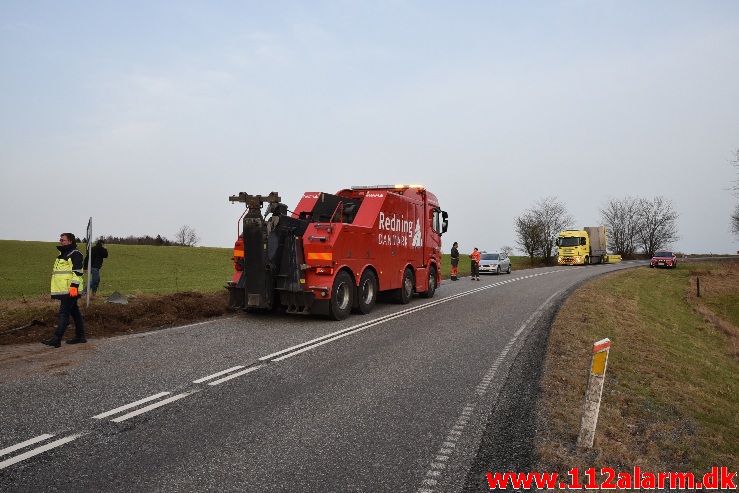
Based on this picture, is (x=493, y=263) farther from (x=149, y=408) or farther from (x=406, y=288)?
(x=149, y=408)

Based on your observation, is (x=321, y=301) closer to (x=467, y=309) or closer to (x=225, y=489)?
(x=467, y=309)

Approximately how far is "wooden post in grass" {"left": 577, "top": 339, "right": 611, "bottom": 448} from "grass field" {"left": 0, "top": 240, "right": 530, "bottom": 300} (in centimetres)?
2048

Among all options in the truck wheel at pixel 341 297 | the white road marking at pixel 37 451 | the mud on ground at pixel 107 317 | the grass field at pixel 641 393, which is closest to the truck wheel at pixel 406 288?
the truck wheel at pixel 341 297

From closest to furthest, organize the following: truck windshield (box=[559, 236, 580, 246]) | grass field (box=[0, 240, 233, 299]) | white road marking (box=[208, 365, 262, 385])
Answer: white road marking (box=[208, 365, 262, 385]), grass field (box=[0, 240, 233, 299]), truck windshield (box=[559, 236, 580, 246])

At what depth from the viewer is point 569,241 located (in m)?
42.8

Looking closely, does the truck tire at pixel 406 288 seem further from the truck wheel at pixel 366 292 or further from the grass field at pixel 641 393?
the grass field at pixel 641 393

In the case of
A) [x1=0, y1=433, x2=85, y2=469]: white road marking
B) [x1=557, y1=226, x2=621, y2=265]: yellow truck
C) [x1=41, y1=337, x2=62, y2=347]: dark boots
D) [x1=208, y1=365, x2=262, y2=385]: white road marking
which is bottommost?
[x1=0, y1=433, x2=85, y2=469]: white road marking

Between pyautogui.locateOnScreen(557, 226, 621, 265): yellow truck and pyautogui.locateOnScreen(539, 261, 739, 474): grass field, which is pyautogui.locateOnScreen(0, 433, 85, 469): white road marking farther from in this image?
pyautogui.locateOnScreen(557, 226, 621, 265): yellow truck

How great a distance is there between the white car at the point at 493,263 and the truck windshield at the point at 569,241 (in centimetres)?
1140

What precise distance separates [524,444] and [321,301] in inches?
282

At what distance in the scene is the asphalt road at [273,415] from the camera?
369cm

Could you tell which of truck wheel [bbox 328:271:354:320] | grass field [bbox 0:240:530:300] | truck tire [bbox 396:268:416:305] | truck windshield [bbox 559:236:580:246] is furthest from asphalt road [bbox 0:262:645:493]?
truck windshield [bbox 559:236:580:246]

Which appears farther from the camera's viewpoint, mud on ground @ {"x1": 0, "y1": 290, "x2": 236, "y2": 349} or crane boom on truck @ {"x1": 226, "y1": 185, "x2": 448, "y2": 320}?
crane boom on truck @ {"x1": 226, "y1": 185, "x2": 448, "y2": 320}

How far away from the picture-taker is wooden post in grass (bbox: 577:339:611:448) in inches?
169
